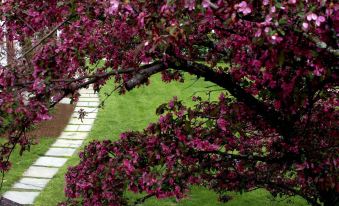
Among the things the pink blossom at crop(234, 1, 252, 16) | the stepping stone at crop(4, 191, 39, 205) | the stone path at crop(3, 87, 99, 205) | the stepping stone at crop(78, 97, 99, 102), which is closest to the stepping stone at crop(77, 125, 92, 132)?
the stone path at crop(3, 87, 99, 205)

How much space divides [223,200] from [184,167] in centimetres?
345

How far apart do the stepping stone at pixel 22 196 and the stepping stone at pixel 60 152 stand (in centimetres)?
190

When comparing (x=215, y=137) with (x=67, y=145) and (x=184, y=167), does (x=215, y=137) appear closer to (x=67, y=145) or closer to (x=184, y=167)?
(x=184, y=167)

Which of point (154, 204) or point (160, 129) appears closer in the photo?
point (160, 129)

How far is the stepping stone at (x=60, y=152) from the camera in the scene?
31.6 ft

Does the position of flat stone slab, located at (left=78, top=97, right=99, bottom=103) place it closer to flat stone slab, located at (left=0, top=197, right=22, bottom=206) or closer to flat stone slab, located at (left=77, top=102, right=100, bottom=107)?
flat stone slab, located at (left=77, top=102, right=100, bottom=107)

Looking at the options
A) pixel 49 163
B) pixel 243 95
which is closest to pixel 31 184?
pixel 49 163

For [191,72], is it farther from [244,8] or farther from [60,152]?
[60,152]

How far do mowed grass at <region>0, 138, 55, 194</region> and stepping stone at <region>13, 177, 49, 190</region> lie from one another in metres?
0.11

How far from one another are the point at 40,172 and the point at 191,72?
5516mm

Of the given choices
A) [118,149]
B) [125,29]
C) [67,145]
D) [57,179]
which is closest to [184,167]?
[118,149]

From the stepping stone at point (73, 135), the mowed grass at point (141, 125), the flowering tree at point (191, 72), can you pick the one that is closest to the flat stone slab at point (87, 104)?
the mowed grass at point (141, 125)

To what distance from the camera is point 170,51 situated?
3723 millimetres

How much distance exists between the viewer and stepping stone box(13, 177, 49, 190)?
8000mm
